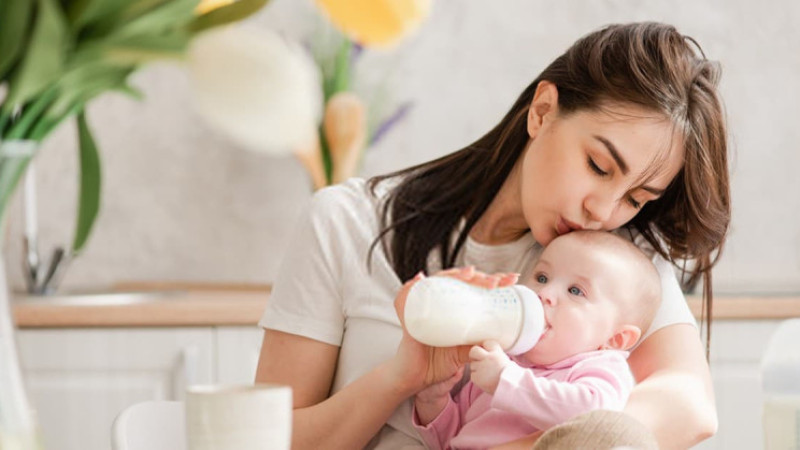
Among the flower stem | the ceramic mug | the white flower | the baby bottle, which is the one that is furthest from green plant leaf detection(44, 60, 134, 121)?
the baby bottle

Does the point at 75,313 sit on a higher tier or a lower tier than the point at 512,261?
lower

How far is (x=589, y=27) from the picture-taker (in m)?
3.06

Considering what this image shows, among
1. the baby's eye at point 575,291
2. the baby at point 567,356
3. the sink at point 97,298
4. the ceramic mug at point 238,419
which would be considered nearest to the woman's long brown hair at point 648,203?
the baby at point 567,356

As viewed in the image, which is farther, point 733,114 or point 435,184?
point 733,114

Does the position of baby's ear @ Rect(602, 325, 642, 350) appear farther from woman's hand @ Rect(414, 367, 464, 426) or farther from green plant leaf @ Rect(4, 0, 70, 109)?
green plant leaf @ Rect(4, 0, 70, 109)

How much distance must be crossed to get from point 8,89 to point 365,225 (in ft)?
3.45

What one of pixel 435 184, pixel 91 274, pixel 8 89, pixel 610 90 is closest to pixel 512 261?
pixel 435 184

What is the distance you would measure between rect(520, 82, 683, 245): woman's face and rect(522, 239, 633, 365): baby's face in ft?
0.16

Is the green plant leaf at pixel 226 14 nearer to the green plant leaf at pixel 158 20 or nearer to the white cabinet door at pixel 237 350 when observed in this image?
the green plant leaf at pixel 158 20

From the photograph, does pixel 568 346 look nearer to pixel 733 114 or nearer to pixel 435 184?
pixel 435 184

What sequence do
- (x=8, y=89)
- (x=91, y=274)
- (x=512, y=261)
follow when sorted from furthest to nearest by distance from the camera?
(x=91, y=274) < (x=512, y=261) < (x=8, y=89)

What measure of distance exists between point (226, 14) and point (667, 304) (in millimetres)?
1092

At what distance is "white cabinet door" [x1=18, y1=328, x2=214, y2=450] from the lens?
2.46m

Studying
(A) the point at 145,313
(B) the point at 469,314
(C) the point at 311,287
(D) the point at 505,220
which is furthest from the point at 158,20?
(A) the point at 145,313
